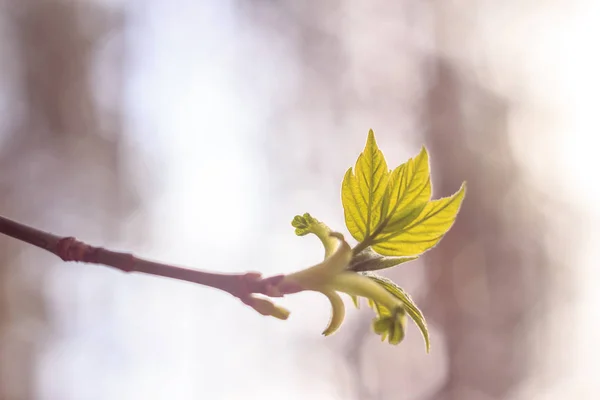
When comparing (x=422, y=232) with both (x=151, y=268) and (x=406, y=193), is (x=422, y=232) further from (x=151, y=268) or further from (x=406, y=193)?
(x=151, y=268)

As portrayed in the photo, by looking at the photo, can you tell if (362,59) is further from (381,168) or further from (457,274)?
(381,168)

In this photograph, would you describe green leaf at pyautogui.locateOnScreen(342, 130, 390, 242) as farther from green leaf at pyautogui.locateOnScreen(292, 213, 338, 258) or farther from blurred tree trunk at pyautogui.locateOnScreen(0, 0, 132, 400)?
blurred tree trunk at pyautogui.locateOnScreen(0, 0, 132, 400)

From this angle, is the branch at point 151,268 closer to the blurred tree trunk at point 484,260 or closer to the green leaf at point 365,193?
the green leaf at point 365,193

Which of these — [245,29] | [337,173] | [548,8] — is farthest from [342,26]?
[548,8]

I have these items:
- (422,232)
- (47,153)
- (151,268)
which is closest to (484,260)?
(47,153)

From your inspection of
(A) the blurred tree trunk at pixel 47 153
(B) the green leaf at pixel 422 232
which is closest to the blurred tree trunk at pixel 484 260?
(A) the blurred tree trunk at pixel 47 153
